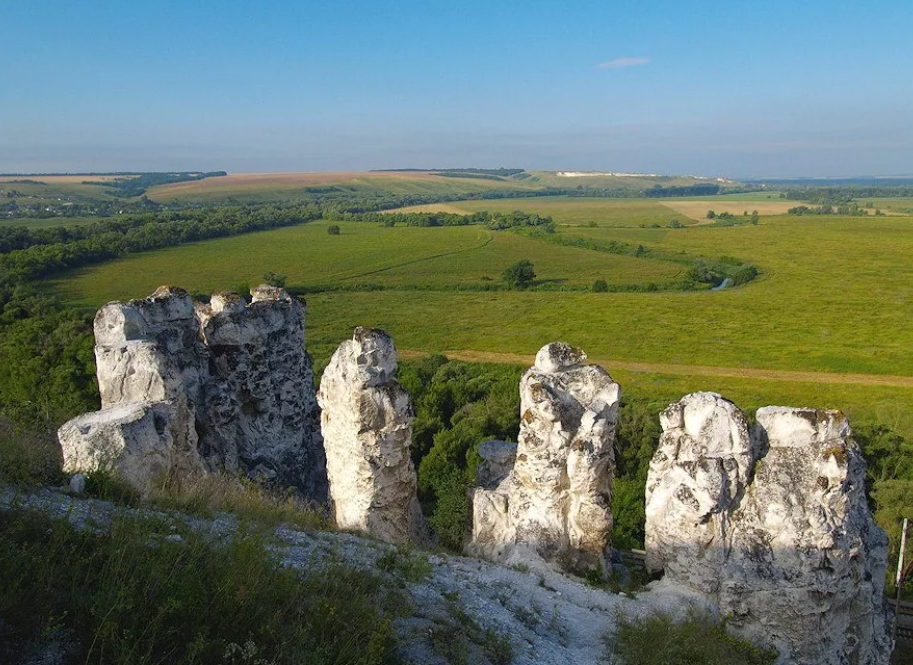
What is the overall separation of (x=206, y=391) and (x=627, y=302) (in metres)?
64.8

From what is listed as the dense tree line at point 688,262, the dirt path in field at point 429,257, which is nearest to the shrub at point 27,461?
the dirt path in field at point 429,257

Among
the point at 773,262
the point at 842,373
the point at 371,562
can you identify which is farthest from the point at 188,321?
the point at 773,262

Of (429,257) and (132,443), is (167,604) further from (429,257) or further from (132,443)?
(429,257)

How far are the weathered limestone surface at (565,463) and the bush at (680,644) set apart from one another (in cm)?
212

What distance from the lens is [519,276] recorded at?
274 ft

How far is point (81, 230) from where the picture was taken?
93688mm

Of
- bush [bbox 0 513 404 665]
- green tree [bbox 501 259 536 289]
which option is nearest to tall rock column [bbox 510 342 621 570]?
bush [bbox 0 513 404 665]

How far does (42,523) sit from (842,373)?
5301 centimetres

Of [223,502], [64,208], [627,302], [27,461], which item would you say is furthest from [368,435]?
[64,208]

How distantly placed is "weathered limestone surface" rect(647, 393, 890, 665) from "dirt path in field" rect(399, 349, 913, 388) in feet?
130

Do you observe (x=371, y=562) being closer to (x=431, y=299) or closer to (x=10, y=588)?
(x=10, y=588)

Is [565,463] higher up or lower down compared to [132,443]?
lower down

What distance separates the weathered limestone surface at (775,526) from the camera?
27.5ft

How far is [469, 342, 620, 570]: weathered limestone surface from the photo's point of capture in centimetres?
1014
